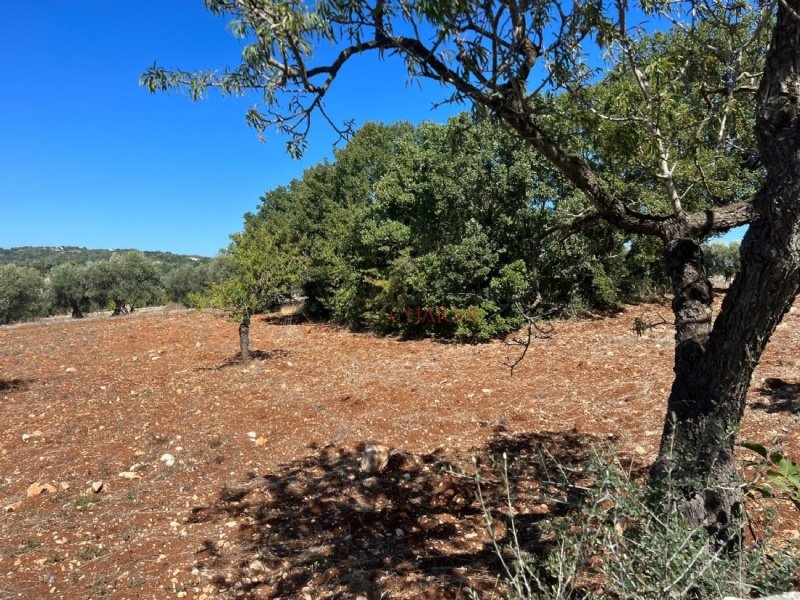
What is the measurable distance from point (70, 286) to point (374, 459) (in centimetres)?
2814

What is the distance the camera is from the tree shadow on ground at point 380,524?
3.02 metres

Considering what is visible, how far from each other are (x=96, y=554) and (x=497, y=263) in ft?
29.5

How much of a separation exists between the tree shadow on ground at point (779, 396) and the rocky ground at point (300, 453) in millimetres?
29

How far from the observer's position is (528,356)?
347 inches

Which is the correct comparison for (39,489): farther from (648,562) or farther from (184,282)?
(184,282)

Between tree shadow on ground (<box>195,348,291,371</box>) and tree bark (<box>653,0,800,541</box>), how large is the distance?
8065 mm

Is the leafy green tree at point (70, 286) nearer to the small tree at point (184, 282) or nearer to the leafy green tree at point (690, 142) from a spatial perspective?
the small tree at point (184, 282)

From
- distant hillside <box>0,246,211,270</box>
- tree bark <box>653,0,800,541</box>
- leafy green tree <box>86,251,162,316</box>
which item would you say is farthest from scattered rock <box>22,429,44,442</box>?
distant hillside <box>0,246,211,270</box>

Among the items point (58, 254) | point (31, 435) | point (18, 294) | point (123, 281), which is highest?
point (58, 254)

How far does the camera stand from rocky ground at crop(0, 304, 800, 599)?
326 cm

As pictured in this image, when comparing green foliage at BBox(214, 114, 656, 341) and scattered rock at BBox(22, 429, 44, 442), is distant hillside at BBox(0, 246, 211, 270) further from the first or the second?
scattered rock at BBox(22, 429, 44, 442)

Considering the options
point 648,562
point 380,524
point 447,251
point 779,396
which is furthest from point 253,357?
point 648,562

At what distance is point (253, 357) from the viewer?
32.6ft

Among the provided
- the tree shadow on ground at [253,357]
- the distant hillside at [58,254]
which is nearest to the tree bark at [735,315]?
the tree shadow on ground at [253,357]
